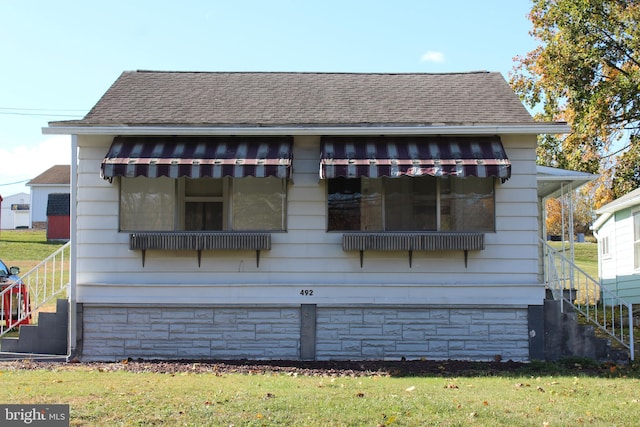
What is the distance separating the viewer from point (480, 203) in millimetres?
11664

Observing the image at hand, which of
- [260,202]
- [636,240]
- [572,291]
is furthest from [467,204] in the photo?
[636,240]

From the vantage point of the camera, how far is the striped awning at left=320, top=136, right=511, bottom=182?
11.0 m

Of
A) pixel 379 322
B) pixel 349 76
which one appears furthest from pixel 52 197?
pixel 379 322

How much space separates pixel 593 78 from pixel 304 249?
1145 cm

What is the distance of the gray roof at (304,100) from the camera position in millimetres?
11680

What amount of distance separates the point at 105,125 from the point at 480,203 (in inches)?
242

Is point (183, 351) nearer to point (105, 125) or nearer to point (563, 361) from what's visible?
point (105, 125)

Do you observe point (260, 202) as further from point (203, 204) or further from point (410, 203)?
point (410, 203)

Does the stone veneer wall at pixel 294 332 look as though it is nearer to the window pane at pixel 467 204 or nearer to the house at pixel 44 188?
the window pane at pixel 467 204

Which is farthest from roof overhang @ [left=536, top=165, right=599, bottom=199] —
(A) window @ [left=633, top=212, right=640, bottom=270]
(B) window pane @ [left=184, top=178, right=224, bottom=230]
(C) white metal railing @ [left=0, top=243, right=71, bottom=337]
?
(C) white metal railing @ [left=0, top=243, right=71, bottom=337]

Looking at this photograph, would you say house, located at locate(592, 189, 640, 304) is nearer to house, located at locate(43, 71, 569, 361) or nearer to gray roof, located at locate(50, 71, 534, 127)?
gray roof, located at locate(50, 71, 534, 127)

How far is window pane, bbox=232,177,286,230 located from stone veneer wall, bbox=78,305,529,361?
1396 mm

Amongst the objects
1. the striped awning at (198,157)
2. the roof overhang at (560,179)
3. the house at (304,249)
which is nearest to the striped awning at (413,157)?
the house at (304,249)

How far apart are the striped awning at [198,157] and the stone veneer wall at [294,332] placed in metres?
2.24
